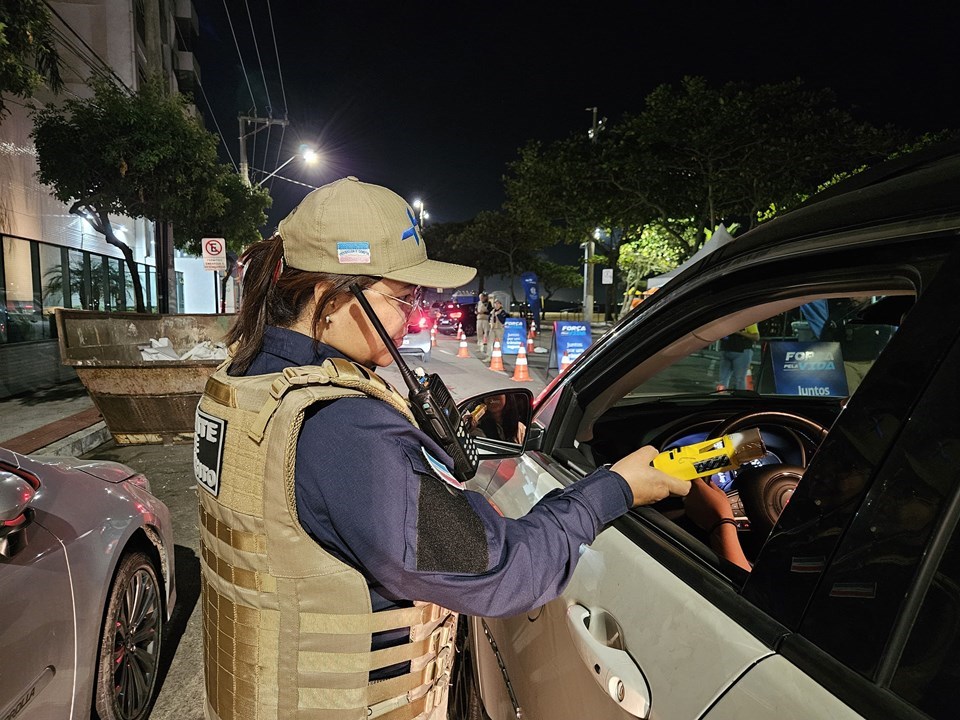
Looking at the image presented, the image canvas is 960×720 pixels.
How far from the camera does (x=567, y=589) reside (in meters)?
1.27

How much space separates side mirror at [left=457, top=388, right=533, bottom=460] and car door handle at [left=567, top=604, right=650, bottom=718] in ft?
2.71

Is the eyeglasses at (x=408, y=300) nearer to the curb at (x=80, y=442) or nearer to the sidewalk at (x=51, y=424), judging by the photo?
the sidewalk at (x=51, y=424)

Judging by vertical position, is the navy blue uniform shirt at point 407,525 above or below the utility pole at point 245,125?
below

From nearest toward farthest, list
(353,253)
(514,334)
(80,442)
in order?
(353,253)
(80,442)
(514,334)

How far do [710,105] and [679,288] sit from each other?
15.7m

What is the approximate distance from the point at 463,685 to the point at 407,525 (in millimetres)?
1411

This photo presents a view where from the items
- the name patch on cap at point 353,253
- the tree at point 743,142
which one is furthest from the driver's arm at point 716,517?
the tree at point 743,142

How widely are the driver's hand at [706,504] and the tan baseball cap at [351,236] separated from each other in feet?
3.00

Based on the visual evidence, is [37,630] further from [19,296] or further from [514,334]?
[514,334]

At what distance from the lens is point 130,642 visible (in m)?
2.34

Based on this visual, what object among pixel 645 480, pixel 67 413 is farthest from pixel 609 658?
pixel 67 413

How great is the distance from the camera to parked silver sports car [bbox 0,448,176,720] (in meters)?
1.70

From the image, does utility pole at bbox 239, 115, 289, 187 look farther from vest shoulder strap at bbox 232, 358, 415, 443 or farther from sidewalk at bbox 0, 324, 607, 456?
vest shoulder strap at bbox 232, 358, 415, 443

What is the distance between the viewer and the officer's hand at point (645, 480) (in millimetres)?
1227
